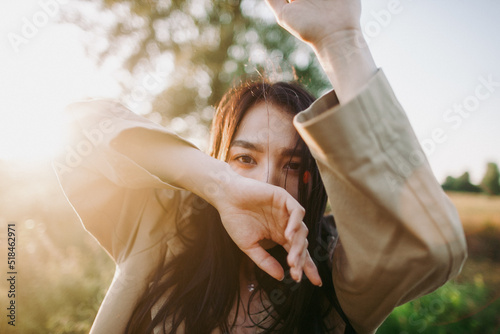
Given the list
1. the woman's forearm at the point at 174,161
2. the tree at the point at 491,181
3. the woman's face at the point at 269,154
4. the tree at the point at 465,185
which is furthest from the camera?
the tree at the point at 491,181

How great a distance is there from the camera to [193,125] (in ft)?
29.9

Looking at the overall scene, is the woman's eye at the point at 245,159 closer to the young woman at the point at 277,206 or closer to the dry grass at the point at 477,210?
the young woman at the point at 277,206

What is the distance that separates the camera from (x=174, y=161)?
1289 millimetres

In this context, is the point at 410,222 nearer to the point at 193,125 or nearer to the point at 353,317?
the point at 353,317

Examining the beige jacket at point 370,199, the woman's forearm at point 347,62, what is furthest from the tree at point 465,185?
the woman's forearm at point 347,62

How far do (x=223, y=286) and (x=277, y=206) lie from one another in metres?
0.71

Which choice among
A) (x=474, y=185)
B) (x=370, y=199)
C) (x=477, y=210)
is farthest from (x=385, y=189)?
(x=474, y=185)

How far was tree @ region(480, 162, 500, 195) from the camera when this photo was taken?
6.33 m

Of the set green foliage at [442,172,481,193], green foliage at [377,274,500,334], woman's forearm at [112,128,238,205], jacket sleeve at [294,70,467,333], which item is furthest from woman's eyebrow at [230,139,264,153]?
green foliage at [442,172,481,193]

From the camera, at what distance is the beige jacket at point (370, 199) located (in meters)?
0.88

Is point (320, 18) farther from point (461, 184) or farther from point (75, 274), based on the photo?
point (461, 184)

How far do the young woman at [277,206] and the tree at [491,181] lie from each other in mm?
6492

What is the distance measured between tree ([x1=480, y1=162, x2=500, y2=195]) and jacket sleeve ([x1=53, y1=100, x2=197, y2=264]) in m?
7.34

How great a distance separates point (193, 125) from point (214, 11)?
3333mm
